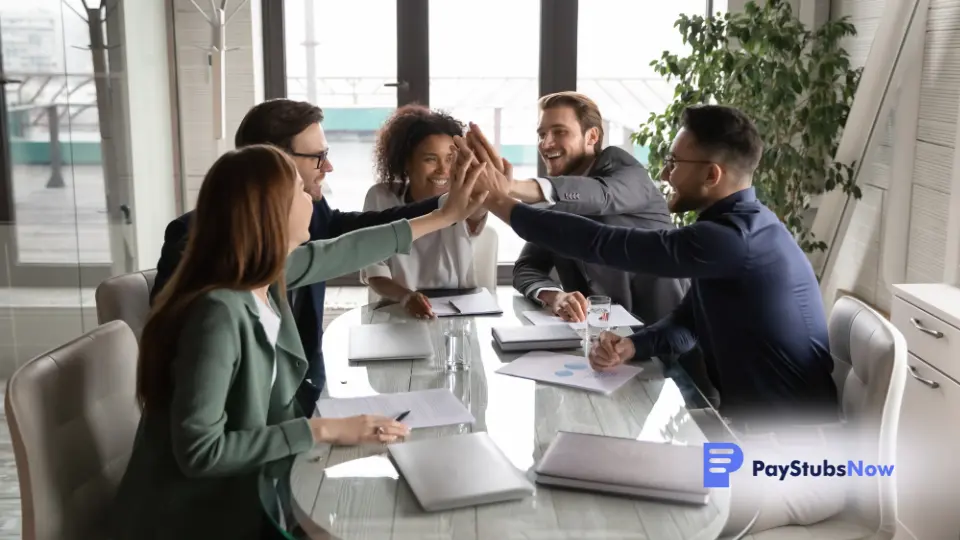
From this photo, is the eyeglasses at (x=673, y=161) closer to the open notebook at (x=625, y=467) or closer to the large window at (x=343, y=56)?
the open notebook at (x=625, y=467)

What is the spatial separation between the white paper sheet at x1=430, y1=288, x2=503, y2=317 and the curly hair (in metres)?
0.47

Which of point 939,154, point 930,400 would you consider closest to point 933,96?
point 939,154

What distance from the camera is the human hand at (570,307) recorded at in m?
2.46

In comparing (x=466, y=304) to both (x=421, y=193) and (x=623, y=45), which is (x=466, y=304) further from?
(x=623, y=45)

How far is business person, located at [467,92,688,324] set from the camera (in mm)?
2598

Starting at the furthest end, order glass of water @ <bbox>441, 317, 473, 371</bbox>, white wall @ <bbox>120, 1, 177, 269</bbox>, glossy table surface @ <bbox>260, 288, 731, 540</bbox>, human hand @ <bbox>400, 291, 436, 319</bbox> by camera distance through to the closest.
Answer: white wall @ <bbox>120, 1, 177, 269</bbox> → human hand @ <bbox>400, 291, 436, 319</bbox> → glass of water @ <bbox>441, 317, 473, 371</bbox> → glossy table surface @ <bbox>260, 288, 731, 540</bbox>

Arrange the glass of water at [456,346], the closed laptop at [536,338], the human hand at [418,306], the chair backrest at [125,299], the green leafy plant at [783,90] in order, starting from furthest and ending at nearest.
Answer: the green leafy plant at [783,90]
the human hand at [418,306]
the chair backrest at [125,299]
the closed laptop at [536,338]
the glass of water at [456,346]

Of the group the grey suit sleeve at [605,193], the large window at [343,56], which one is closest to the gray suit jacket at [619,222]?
the grey suit sleeve at [605,193]

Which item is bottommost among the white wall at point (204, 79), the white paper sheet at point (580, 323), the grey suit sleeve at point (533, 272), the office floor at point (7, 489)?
the office floor at point (7, 489)

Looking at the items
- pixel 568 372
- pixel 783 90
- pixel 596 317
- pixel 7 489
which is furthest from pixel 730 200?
pixel 7 489

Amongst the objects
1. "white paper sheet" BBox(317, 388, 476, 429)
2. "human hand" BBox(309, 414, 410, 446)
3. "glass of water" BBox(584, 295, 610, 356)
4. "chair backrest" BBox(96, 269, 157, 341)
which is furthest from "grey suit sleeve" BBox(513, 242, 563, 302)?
"human hand" BBox(309, 414, 410, 446)

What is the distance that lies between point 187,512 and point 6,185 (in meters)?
1.83

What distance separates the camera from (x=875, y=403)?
1.75 m

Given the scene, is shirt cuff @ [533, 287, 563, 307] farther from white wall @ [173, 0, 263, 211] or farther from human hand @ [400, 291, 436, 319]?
white wall @ [173, 0, 263, 211]
